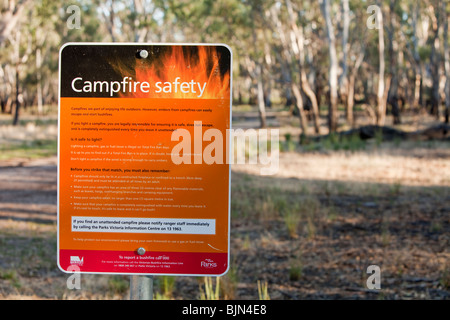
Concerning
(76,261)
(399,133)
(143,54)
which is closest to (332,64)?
(399,133)

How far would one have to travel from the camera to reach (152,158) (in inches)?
82.0

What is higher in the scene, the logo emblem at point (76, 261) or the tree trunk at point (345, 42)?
the tree trunk at point (345, 42)

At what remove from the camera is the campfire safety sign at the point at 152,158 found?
6.82 ft

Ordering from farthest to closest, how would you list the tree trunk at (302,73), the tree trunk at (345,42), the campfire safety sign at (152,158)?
1. the tree trunk at (345,42)
2. the tree trunk at (302,73)
3. the campfire safety sign at (152,158)

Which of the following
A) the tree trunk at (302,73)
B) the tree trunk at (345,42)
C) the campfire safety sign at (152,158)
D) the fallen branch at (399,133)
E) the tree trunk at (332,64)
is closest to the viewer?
the campfire safety sign at (152,158)

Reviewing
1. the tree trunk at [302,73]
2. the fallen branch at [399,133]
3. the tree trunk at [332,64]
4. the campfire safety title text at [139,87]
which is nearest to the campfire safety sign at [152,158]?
the campfire safety title text at [139,87]

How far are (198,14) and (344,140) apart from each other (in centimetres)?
1519

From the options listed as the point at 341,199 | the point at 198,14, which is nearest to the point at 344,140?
the point at 341,199

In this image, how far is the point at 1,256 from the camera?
6.22 m

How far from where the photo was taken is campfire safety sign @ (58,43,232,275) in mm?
2080

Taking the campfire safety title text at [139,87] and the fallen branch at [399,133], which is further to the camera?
the fallen branch at [399,133]

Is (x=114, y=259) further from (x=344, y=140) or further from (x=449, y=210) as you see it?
(x=344, y=140)

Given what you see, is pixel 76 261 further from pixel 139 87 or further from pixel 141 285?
pixel 139 87

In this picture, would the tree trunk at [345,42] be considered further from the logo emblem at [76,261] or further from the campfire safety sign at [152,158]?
the logo emblem at [76,261]
